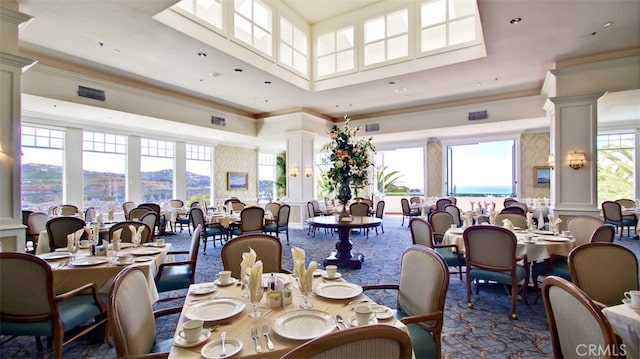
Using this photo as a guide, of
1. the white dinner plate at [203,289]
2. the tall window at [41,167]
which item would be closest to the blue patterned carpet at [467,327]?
the white dinner plate at [203,289]

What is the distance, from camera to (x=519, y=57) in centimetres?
567

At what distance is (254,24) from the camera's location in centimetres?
630

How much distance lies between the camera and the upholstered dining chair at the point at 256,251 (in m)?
2.69

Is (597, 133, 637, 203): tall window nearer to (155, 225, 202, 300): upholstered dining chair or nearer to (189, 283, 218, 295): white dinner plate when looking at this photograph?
(155, 225, 202, 300): upholstered dining chair

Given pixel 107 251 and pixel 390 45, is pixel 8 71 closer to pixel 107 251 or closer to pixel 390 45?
pixel 107 251

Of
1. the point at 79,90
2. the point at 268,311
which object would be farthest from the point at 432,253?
the point at 79,90

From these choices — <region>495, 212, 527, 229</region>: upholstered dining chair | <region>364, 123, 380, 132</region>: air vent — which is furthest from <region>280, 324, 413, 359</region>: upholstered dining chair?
<region>364, 123, 380, 132</region>: air vent

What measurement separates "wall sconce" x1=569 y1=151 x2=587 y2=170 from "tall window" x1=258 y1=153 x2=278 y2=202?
10.5 metres

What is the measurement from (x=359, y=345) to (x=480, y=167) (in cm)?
1264

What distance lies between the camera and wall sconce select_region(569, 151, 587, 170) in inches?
221

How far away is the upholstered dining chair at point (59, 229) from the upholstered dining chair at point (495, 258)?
522 cm

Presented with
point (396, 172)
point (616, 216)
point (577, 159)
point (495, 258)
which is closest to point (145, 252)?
point (495, 258)

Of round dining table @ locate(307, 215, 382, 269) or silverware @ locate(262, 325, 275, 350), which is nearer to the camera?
silverware @ locate(262, 325, 275, 350)

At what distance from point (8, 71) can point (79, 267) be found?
115 inches
